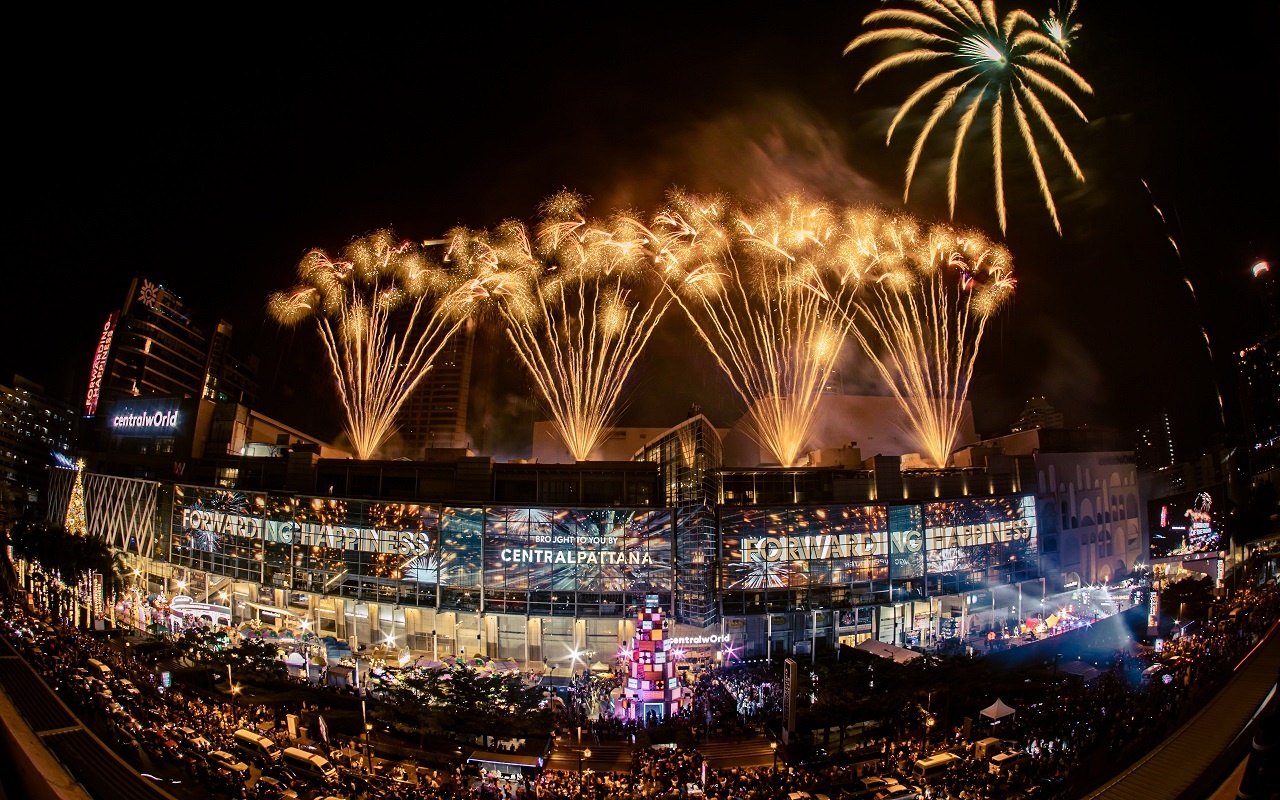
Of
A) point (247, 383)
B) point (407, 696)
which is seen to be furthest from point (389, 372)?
point (247, 383)

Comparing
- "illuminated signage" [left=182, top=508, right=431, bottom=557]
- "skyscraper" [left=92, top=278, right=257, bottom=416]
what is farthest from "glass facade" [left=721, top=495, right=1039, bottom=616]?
"skyscraper" [left=92, top=278, right=257, bottom=416]

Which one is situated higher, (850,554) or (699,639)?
(850,554)

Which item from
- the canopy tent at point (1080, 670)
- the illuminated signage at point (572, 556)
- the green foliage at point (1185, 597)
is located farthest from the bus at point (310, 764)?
the green foliage at point (1185, 597)

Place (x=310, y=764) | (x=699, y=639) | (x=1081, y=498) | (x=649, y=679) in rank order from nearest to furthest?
(x=310, y=764)
(x=649, y=679)
(x=699, y=639)
(x=1081, y=498)

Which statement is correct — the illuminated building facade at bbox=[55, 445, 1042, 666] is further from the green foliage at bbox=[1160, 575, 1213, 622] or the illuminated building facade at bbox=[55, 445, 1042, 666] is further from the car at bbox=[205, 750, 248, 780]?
the car at bbox=[205, 750, 248, 780]

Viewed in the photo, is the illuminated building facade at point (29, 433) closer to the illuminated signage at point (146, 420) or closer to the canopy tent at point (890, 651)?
the illuminated signage at point (146, 420)

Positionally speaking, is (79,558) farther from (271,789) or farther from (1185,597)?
(1185,597)

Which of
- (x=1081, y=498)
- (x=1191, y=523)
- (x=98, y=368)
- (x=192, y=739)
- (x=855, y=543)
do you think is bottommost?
(x=192, y=739)

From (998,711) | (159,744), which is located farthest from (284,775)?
(998,711)
